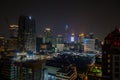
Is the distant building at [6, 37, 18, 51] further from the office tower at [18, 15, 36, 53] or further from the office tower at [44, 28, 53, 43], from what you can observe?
the office tower at [44, 28, 53, 43]

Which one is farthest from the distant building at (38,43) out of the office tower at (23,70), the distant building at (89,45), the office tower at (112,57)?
the office tower at (112,57)

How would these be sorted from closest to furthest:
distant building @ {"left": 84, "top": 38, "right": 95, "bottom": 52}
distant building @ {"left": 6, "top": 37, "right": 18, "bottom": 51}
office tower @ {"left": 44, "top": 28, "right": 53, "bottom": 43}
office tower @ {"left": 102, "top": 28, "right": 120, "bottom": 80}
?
office tower @ {"left": 102, "top": 28, "right": 120, "bottom": 80}
distant building @ {"left": 6, "top": 37, "right": 18, "bottom": 51}
distant building @ {"left": 84, "top": 38, "right": 95, "bottom": 52}
office tower @ {"left": 44, "top": 28, "right": 53, "bottom": 43}

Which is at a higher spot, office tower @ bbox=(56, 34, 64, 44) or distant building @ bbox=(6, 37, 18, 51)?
office tower @ bbox=(56, 34, 64, 44)

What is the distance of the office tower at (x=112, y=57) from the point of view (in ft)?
32.6

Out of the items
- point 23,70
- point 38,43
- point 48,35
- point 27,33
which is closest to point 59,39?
point 48,35

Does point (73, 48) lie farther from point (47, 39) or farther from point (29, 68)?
point (29, 68)

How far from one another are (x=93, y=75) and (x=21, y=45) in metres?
35.6

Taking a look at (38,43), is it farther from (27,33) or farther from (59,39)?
(59,39)

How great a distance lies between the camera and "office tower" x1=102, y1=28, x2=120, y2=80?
9922mm

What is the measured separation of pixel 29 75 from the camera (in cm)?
1831

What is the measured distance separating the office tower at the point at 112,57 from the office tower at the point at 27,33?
37.6 metres

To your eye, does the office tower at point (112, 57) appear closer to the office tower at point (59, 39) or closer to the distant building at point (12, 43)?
the distant building at point (12, 43)

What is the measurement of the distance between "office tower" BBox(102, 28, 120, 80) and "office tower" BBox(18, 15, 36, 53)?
37.6m

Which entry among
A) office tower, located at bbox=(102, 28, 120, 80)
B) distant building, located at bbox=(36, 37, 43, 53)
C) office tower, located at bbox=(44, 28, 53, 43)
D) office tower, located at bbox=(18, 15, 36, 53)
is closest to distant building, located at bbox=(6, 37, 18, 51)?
office tower, located at bbox=(18, 15, 36, 53)
